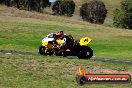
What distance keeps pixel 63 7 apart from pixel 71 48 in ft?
212

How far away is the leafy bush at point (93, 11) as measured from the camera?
92625mm

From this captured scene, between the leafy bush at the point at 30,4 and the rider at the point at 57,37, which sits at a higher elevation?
the rider at the point at 57,37

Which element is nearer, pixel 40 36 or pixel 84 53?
pixel 84 53

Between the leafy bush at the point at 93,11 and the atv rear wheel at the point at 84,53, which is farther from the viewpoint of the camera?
the leafy bush at the point at 93,11

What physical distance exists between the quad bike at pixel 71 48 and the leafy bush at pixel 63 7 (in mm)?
63885

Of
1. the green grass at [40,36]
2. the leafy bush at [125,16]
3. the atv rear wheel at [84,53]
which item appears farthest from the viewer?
the leafy bush at [125,16]

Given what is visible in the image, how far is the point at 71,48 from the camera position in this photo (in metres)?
26.9

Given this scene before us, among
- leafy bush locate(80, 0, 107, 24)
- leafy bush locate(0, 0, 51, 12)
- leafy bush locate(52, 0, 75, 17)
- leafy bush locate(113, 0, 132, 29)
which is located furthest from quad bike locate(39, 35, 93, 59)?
leafy bush locate(113, 0, 132, 29)

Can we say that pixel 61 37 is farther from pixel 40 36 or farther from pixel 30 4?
pixel 30 4

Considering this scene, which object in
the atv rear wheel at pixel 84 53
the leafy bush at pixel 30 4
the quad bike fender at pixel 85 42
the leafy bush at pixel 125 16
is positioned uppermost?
the quad bike fender at pixel 85 42

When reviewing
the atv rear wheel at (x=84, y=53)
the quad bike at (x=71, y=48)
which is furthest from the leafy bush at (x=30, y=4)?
the atv rear wheel at (x=84, y=53)

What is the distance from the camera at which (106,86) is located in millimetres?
16078

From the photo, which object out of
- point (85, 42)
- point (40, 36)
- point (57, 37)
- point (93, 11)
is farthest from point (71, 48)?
point (93, 11)

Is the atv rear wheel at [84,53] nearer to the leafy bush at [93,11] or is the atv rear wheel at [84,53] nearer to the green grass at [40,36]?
the green grass at [40,36]
